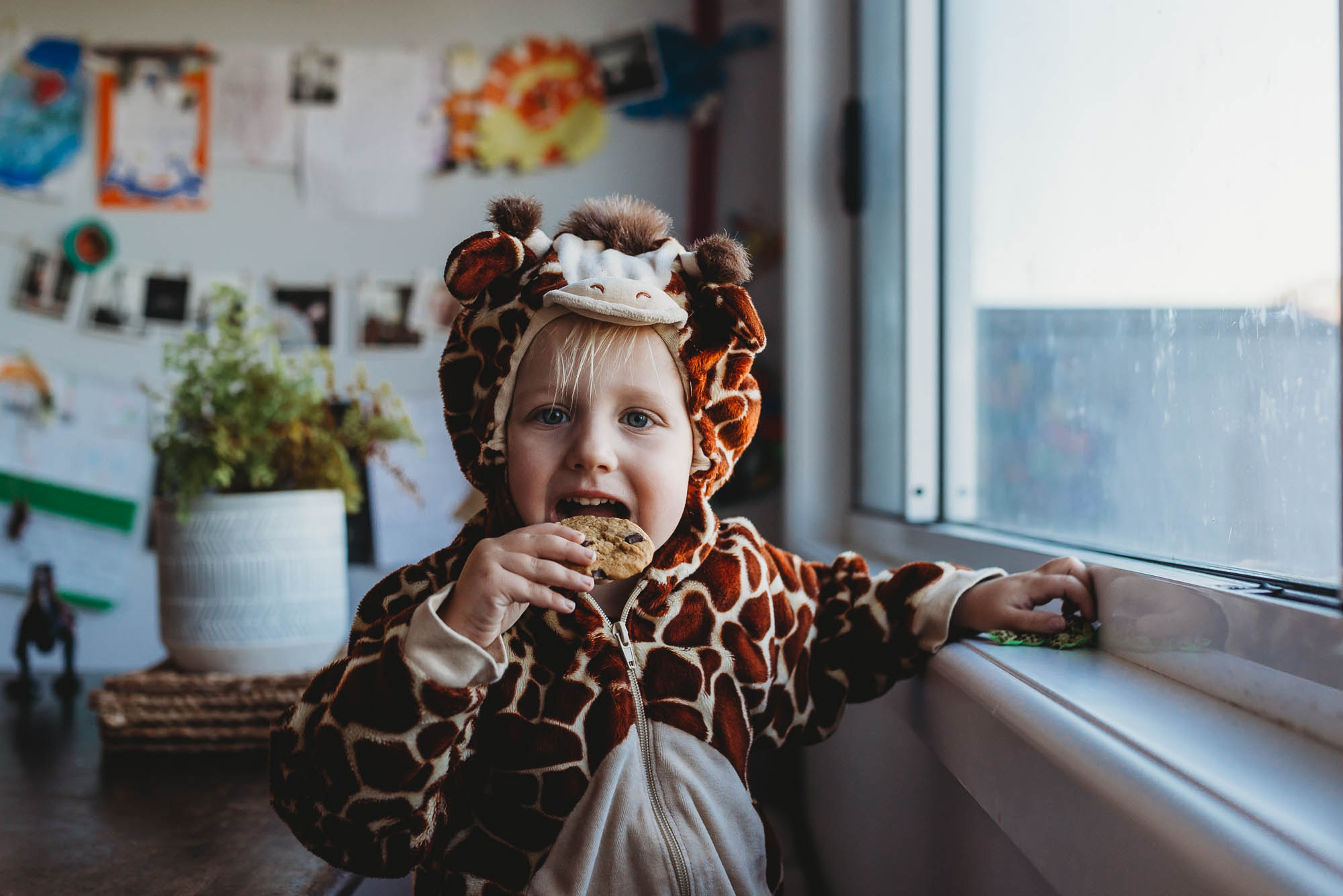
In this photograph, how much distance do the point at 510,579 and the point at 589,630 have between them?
0.11m

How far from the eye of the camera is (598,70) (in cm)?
188

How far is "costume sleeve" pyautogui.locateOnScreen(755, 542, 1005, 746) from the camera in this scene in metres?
0.74

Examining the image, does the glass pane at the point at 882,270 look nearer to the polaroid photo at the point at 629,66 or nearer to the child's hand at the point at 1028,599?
the polaroid photo at the point at 629,66

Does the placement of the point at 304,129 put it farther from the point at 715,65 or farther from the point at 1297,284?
the point at 1297,284

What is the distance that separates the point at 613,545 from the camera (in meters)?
0.68

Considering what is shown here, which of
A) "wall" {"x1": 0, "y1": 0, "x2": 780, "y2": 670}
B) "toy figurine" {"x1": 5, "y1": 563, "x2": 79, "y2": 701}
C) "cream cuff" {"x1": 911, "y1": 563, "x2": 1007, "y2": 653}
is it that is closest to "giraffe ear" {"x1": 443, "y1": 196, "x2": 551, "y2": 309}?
"cream cuff" {"x1": 911, "y1": 563, "x2": 1007, "y2": 653}

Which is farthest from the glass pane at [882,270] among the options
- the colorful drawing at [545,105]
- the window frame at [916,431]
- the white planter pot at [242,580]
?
the white planter pot at [242,580]

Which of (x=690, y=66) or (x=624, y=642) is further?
(x=690, y=66)

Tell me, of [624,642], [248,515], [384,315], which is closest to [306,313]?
→ [384,315]

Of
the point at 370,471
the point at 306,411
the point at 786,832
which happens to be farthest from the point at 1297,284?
the point at 370,471

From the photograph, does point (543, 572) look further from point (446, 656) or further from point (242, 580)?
point (242, 580)

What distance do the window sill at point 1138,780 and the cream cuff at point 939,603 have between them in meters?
0.08

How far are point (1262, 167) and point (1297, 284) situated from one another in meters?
0.08

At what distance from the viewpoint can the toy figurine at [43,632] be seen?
136 cm
